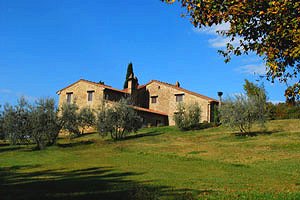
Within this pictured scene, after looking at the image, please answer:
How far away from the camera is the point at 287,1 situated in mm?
9109

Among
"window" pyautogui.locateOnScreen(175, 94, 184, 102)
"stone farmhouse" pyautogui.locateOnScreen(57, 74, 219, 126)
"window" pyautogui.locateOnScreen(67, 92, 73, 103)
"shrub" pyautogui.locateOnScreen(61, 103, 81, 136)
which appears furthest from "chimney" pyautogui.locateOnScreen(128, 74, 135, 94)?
"shrub" pyautogui.locateOnScreen(61, 103, 81, 136)

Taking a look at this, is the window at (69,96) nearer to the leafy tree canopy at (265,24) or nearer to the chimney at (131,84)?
the chimney at (131,84)

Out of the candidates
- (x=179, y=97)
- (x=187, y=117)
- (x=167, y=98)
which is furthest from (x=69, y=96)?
(x=187, y=117)

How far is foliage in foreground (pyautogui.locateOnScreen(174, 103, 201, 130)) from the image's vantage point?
47469 millimetres

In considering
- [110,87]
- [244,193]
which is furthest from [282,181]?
[110,87]

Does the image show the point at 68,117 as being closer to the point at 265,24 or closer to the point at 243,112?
the point at 243,112

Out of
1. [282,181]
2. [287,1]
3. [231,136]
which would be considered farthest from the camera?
[231,136]

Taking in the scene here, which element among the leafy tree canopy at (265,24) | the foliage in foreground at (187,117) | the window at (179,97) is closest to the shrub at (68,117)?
the foliage in foreground at (187,117)

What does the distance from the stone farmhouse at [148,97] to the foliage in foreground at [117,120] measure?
11.9 m

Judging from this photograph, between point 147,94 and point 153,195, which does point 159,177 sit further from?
point 147,94

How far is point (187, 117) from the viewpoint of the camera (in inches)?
A: 1890

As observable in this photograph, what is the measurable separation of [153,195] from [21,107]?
30.8 metres

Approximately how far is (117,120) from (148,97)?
23.0 metres

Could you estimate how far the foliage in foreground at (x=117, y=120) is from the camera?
42125 millimetres
